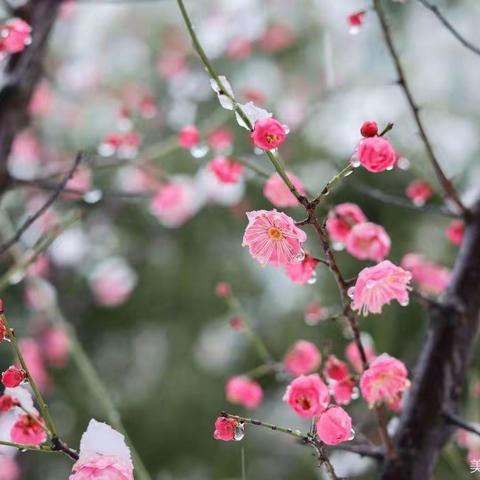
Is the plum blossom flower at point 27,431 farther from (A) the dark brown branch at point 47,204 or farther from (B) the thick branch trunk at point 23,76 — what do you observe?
(B) the thick branch trunk at point 23,76

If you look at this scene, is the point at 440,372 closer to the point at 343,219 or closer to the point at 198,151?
the point at 343,219

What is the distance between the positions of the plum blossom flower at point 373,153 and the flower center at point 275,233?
130mm

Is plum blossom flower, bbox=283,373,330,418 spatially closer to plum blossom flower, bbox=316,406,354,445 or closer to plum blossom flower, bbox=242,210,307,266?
plum blossom flower, bbox=316,406,354,445

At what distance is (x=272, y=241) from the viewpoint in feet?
3.03

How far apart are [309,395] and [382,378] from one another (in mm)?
114

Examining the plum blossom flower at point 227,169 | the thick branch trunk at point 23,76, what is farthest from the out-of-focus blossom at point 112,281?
the plum blossom flower at point 227,169

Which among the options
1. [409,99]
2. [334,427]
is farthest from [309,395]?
[409,99]

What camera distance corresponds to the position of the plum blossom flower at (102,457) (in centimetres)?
79

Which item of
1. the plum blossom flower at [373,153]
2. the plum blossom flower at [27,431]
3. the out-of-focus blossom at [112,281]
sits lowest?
the out-of-focus blossom at [112,281]

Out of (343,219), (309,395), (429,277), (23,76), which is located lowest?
(429,277)

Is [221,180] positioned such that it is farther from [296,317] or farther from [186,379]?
[186,379]

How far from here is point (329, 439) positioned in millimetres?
847

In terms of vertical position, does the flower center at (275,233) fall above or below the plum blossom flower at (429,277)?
above

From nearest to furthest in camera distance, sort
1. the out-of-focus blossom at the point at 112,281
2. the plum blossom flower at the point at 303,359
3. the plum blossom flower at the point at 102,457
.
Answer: the plum blossom flower at the point at 102,457, the plum blossom flower at the point at 303,359, the out-of-focus blossom at the point at 112,281
